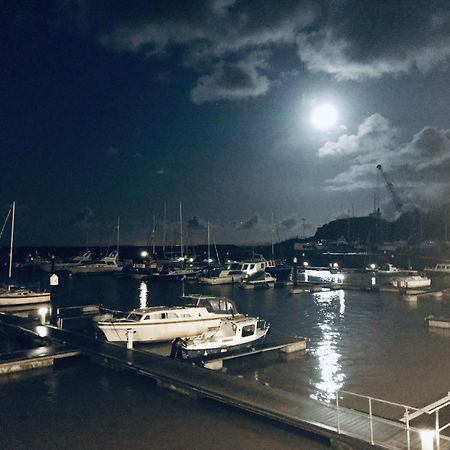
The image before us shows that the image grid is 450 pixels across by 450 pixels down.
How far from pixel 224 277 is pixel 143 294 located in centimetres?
1818

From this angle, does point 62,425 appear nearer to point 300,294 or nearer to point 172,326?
point 172,326

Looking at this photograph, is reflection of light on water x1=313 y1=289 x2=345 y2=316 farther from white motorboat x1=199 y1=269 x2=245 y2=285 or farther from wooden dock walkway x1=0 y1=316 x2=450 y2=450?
wooden dock walkway x1=0 y1=316 x2=450 y2=450

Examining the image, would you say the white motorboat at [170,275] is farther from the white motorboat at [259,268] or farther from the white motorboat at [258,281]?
the white motorboat at [258,281]

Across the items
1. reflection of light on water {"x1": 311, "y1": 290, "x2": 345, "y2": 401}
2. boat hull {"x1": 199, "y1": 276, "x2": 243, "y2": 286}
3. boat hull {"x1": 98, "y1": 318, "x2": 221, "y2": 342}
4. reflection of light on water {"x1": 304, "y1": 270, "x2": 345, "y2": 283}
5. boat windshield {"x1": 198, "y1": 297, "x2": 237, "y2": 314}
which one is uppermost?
boat windshield {"x1": 198, "y1": 297, "x2": 237, "y2": 314}

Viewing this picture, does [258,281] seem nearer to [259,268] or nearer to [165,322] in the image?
[259,268]

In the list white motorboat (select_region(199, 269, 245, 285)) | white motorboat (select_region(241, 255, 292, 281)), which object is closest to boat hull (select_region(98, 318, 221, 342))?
white motorboat (select_region(199, 269, 245, 285))

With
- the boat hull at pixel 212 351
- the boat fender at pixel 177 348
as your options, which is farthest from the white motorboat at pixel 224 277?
the boat fender at pixel 177 348

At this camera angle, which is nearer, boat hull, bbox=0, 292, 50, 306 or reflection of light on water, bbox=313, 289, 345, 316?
boat hull, bbox=0, 292, 50, 306

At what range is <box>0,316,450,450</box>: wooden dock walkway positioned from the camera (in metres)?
13.2

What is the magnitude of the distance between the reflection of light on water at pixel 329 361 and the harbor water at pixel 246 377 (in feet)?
0.18

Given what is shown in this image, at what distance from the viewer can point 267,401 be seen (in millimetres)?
16234

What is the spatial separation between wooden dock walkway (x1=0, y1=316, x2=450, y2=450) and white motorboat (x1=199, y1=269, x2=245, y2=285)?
53.1 metres

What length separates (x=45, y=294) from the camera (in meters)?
55.9

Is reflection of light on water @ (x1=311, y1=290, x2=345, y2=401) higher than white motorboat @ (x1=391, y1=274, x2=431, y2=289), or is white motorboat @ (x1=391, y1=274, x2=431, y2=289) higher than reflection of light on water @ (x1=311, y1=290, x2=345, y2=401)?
white motorboat @ (x1=391, y1=274, x2=431, y2=289)
